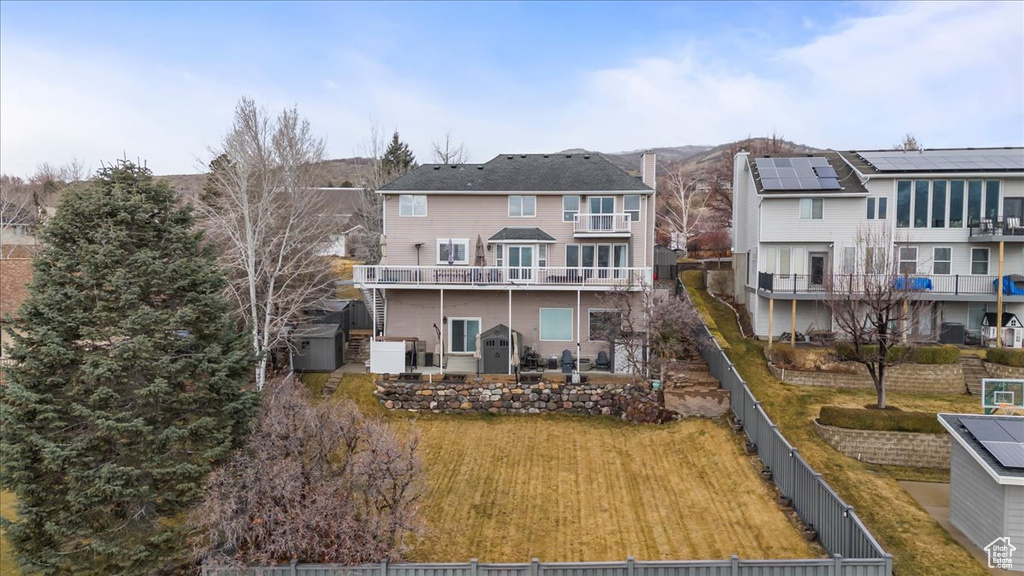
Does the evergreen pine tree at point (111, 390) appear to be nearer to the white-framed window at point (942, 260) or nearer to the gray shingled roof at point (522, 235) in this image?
the gray shingled roof at point (522, 235)

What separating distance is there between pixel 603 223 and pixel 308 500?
16677mm

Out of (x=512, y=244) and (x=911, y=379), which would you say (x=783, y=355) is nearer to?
(x=911, y=379)

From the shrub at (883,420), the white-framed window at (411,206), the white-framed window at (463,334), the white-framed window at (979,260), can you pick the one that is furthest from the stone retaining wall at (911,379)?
the white-framed window at (411,206)

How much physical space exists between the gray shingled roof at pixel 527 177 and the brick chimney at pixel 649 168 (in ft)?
1.91

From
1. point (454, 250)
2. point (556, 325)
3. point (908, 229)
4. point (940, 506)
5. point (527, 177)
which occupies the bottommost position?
point (940, 506)

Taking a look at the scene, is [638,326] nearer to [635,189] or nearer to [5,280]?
[635,189]

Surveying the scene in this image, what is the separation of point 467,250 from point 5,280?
18611 mm

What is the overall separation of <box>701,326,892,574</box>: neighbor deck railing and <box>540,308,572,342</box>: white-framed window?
22.9 feet

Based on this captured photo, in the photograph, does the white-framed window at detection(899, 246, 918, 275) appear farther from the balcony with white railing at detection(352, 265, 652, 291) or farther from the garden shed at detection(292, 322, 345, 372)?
the garden shed at detection(292, 322, 345, 372)

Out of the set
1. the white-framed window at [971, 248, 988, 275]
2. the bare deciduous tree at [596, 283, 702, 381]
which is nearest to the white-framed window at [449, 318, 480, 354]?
the bare deciduous tree at [596, 283, 702, 381]

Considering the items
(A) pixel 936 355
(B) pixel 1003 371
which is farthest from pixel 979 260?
(A) pixel 936 355

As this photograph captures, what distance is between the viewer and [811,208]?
24.1 meters

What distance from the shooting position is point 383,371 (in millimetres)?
22141

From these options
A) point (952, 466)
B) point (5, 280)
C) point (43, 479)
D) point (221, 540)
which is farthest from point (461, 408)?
point (5, 280)
